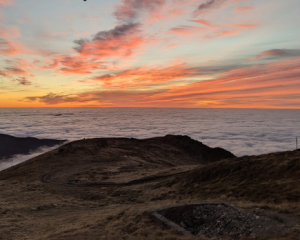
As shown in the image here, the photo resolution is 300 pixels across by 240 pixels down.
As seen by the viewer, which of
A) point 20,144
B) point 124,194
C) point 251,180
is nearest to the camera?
point 251,180


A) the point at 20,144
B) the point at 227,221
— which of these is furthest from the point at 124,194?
the point at 20,144

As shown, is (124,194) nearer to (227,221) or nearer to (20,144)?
(227,221)

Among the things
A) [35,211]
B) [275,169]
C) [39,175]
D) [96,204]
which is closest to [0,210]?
[35,211]

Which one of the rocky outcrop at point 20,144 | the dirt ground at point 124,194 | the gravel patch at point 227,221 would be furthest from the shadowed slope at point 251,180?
the rocky outcrop at point 20,144

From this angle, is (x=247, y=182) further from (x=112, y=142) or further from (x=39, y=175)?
(x=112, y=142)

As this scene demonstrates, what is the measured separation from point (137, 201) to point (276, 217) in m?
10.2

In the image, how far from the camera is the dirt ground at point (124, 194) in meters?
10.8

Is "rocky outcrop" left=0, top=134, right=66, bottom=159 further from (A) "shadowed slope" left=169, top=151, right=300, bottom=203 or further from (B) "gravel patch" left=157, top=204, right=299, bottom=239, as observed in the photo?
(B) "gravel patch" left=157, top=204, right=299, bottom=239

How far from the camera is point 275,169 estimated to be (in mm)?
15438

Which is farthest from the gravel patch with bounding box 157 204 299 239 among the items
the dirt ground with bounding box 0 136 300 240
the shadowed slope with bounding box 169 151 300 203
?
the shadowed slope with bounding box 169 151 300 203

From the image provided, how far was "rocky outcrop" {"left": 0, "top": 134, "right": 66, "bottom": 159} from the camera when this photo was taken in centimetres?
6462

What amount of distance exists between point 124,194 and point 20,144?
62810 millimetres

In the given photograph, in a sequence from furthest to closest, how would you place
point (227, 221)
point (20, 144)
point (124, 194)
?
1. point (20, 144)
2. point (124, 194)
3. point (227, 221)

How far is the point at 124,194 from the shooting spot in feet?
62.3
